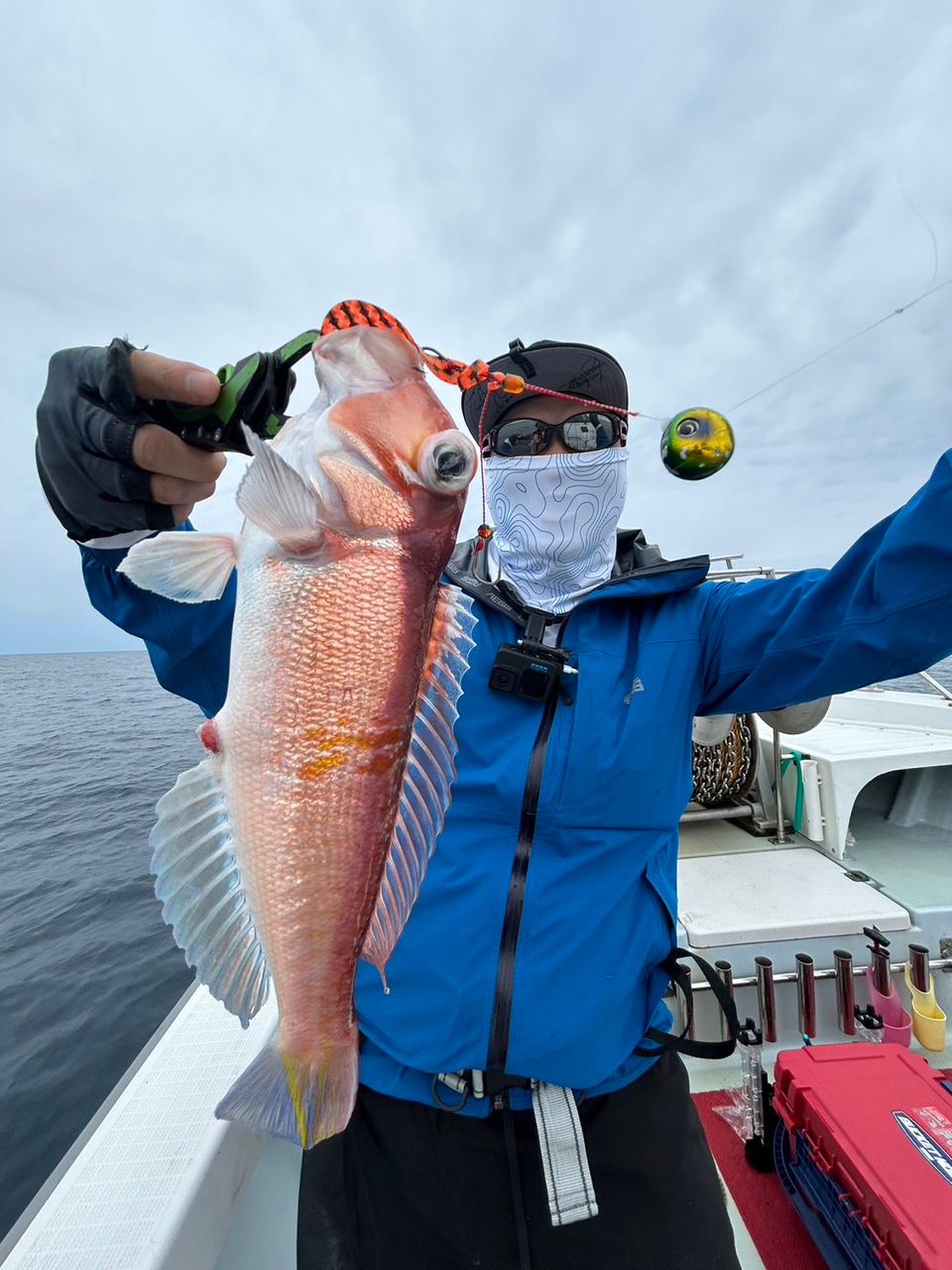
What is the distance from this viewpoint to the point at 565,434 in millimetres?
2471

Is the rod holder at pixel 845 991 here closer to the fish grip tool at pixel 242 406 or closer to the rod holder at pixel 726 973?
the rod holder at pixel 726 973

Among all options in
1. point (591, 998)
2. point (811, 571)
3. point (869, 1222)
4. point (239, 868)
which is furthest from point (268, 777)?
point (869, 1222)

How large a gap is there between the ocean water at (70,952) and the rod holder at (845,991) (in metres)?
5.41

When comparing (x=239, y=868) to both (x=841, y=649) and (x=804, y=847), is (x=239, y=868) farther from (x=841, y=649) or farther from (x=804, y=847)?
(x=804, y=847)

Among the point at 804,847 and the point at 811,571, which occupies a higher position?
the point at 811,571

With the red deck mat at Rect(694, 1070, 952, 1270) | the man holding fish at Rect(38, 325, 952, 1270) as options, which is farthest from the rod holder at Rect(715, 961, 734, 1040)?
the man holding fish at Rect(38, 325, 952, 1270)

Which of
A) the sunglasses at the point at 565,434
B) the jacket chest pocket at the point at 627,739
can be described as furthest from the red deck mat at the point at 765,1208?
the sunglasses at the point at 565,434

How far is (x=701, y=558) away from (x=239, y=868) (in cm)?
174

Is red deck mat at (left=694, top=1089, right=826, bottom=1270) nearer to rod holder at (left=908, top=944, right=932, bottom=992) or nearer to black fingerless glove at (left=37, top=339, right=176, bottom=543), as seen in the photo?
rod holder at (left=908, top=944, right=932, bottom=992)

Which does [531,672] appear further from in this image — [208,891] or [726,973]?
[726,973]

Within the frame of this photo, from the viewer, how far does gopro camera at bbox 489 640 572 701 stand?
2002 millimetres

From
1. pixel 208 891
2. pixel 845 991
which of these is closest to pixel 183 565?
pixel 208 891

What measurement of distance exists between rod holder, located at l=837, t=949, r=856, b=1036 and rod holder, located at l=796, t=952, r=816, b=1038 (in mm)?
130

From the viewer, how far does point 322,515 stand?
1186mm
